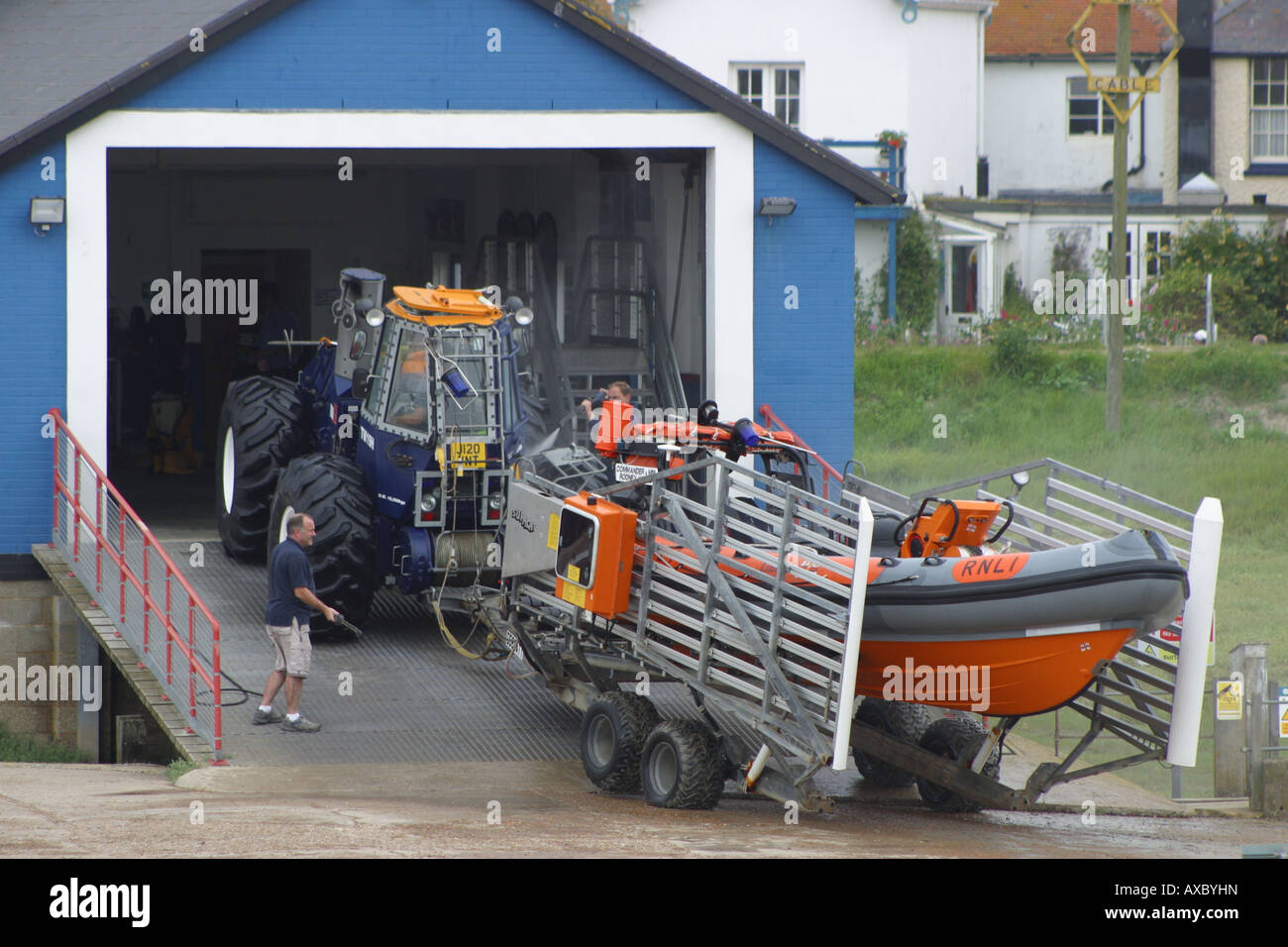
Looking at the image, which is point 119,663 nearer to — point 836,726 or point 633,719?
point 633,719

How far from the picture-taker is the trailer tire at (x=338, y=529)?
14641 mm

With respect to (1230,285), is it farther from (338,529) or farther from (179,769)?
(179,769)

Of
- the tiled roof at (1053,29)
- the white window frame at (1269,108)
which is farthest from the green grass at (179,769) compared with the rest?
the white window frame at (1269,108)

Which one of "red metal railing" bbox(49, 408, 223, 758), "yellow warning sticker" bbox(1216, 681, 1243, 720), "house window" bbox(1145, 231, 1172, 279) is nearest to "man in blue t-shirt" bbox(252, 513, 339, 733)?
"red metal railing" bbox(49, 408, 223, 758)

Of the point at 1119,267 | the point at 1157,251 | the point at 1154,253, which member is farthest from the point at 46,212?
the point at 1157,251

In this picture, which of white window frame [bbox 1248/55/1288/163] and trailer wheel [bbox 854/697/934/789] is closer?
trailer wheel [bbox 854/697/934/789]

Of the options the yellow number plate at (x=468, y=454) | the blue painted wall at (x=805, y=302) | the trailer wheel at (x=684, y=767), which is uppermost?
the blue painted wall at (x=805, y=302)

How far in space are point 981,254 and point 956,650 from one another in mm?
28986

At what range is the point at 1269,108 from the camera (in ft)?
138

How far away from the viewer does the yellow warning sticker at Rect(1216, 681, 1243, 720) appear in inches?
547

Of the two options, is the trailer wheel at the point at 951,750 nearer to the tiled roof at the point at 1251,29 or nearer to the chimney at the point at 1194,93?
the chimney at the point at 1194,93

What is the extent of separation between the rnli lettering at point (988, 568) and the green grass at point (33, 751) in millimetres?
9749

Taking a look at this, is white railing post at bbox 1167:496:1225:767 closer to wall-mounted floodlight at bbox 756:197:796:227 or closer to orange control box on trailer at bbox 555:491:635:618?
orange control box on trailer at bbox 555:491:635:618

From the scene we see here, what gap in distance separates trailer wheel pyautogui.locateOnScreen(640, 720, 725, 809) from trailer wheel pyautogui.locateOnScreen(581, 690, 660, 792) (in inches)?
9.8
